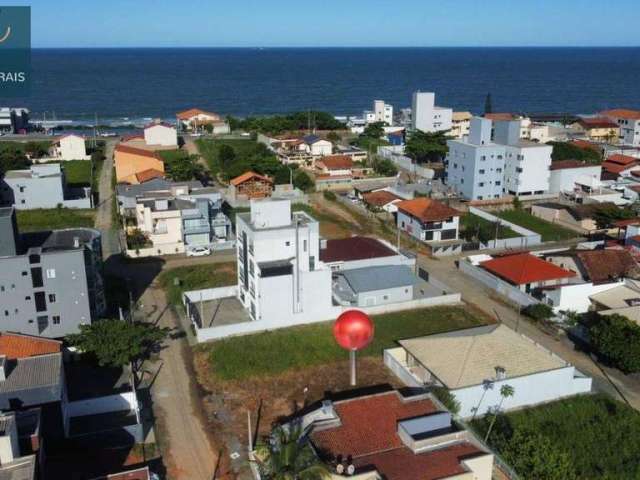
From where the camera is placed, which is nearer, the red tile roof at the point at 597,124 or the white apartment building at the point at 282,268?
the white apartment building at the point at 282,268

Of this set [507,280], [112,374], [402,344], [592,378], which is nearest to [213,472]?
[112,374]

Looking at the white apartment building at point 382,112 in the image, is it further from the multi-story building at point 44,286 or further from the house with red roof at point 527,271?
the multi-story building at point 44,286

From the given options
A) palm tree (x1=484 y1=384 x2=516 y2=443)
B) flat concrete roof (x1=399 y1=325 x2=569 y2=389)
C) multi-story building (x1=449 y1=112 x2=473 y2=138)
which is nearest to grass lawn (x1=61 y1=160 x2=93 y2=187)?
flat concrete roof (x1=399 y1=325 x2=569 y2=389)

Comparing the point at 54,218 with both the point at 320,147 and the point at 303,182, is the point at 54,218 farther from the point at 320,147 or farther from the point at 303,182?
the point at 320,147

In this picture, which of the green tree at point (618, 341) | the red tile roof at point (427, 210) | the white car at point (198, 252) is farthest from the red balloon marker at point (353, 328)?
the red tile roof at point (427, 210)

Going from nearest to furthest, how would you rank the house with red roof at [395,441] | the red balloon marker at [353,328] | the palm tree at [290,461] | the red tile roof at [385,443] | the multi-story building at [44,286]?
1. the palm tree at [290,461]
2. the house with red roof at [395,441]
3. the red tile roof at [385,443]
4. the red balloon marker at [353,328]
5. the multi-story building at [44,286]

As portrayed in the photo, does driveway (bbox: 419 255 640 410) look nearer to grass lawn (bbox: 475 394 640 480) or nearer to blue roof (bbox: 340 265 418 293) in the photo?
grass lawn (bbox: 475 394 640 480)

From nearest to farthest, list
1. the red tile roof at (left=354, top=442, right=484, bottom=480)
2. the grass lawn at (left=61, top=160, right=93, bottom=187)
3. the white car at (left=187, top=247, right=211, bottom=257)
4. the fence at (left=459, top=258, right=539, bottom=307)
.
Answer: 1. the red tile roof at (left=354, top=442, right=484, bottom=480)
2. the fence at (left=459, top=258, right=539, bottom=307)
3. the white car at (left=187, top=247, right=211, bottom=257)
4. the grass lawn at (left=61, top=160, right=93, bottom=187)
